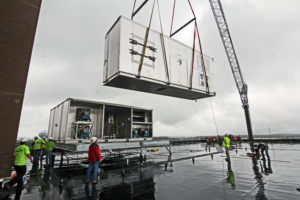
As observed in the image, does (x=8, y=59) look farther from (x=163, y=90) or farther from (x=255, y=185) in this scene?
(x=255, y=185)

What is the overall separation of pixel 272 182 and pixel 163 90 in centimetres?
524

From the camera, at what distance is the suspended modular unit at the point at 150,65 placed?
5.68 meters

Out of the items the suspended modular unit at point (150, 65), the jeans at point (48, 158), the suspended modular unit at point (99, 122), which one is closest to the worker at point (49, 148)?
the jeans at point (48, 158)

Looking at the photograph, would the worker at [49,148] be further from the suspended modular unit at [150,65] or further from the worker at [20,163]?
the suspended modular unit at [150,65]

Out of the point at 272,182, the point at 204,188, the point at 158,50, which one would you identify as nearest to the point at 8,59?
the point at 158,50

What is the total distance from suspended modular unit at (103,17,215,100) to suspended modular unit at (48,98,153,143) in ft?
6.57

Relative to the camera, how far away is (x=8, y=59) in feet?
14.5

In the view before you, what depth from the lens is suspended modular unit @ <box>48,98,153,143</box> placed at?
271 inches

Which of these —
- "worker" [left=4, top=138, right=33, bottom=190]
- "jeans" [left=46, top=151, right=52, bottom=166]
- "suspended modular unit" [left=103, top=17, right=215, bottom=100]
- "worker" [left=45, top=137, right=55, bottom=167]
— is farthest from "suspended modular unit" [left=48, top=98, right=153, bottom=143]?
"suspended modular unit" [left=103, top=17, right=215, bottom=100]

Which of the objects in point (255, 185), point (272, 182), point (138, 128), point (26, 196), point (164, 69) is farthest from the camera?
point (138, 128)

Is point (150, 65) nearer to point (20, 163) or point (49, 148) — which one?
point (20, 163)

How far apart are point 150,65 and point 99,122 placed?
391 centimetres

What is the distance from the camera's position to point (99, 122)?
7664mm

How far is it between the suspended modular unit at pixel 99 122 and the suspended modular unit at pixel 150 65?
2.00m
